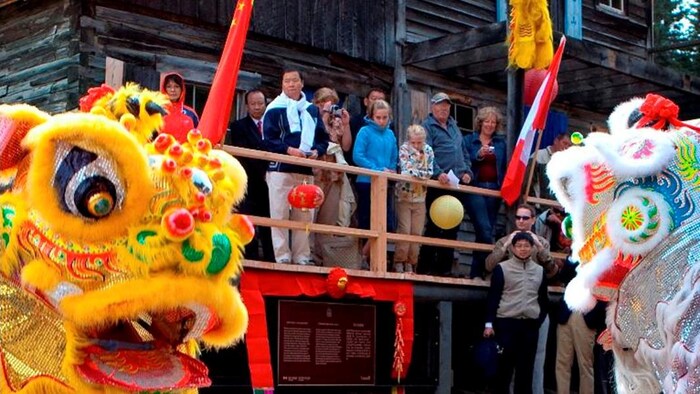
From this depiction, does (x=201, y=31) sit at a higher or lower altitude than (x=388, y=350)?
higher

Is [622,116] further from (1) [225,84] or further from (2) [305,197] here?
(2) [305,197]

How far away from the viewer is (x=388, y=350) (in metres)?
10.7

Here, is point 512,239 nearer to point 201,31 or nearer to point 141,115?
point 201,31

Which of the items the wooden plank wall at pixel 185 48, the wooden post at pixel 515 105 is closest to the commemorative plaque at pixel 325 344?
the wooden post at pixel 515 105

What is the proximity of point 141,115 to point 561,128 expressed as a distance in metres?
9.94

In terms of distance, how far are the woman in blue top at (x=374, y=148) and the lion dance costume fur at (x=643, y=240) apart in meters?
4.15

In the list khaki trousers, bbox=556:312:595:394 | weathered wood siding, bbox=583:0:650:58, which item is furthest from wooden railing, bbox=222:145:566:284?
weathered wood siding, bbox=583:0:650:58

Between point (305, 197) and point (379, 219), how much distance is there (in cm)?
100

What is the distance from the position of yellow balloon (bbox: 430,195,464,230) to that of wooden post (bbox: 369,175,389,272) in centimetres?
64

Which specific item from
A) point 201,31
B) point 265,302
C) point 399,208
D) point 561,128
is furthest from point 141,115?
point 561,128

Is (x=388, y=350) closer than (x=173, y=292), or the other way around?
(x=173, y=292)

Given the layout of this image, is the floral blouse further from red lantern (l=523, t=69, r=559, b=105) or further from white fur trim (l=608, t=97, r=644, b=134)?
white fur trim (l=608, t=97, r=644, b=134)

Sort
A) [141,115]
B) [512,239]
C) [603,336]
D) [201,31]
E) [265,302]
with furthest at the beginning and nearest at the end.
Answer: [201,31] → [512,239] → [265,302] → [603,336] → [141,115]

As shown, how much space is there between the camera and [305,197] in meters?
9.50
